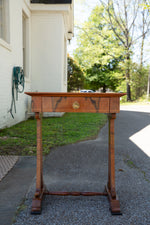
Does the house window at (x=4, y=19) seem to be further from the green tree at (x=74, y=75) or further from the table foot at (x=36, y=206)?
the green tree at (x=74, y=75)

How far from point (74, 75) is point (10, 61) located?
12834 millimetres

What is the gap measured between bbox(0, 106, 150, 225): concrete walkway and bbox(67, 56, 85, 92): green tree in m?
15.0

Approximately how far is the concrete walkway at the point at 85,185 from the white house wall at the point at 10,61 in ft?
8.38

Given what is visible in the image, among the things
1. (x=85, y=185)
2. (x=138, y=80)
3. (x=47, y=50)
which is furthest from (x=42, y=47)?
(x=138, y=80)

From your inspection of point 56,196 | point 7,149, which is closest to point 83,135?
point 7,149

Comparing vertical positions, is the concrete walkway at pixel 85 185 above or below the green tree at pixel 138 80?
below

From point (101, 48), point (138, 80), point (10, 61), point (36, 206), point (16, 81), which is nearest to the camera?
point (36, 206)

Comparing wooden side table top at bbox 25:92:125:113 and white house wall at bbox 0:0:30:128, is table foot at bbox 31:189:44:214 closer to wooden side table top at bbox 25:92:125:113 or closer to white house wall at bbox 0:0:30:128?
wooden side table top at bbox 25:92:125:113

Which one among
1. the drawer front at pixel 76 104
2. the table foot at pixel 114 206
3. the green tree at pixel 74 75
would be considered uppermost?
the green tree at pixel 74 75

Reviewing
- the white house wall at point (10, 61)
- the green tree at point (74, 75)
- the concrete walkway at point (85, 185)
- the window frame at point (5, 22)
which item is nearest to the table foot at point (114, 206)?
the concrete walkway at point (85, 185)

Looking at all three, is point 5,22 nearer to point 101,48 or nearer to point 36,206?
point 36,206

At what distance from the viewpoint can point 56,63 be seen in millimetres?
8734

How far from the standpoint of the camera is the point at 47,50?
8.64 metres

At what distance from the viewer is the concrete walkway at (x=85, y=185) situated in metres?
1.87
